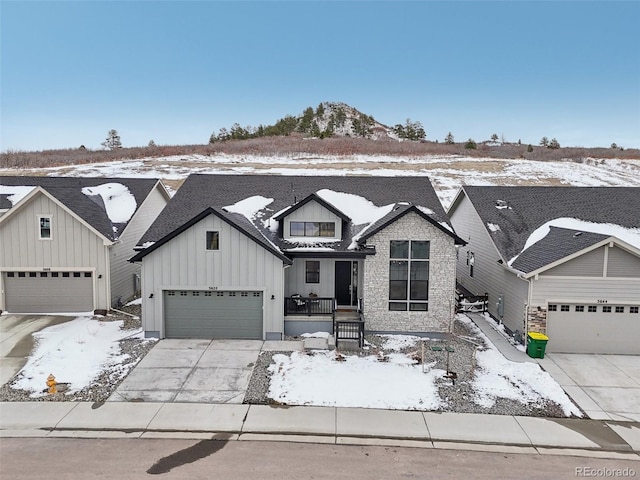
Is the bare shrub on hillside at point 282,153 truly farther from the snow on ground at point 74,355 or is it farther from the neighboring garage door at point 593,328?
the neighboring garage door at point 593,328

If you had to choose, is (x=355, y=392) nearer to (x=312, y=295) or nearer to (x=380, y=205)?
(x=312, y=295)

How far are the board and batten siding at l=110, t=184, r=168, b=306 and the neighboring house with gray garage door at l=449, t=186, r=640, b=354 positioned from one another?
15.1 meters

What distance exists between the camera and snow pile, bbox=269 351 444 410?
33.6 feet

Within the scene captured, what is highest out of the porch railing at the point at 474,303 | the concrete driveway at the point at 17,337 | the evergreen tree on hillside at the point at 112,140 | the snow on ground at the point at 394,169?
the evergreen tree on hillside at the point at 112,140

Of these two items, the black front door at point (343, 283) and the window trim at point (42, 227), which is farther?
the window trim at point (42, 227)

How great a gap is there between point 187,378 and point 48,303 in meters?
9.57

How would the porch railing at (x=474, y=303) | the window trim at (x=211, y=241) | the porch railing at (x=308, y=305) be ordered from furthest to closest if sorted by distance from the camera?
the porch railing at (x=474, y=303) < the porch railing at (x=308, y=305) < the window trim at (x=211, y=241)

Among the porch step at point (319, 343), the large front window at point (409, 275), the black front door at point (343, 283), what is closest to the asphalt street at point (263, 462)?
the porch step at point (319, 343)

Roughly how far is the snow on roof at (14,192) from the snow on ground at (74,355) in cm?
783

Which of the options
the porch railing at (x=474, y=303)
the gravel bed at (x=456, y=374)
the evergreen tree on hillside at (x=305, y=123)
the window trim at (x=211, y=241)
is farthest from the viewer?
the evergreen tree on hillside at (x=305, y=123)

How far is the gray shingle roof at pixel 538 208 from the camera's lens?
17.1m

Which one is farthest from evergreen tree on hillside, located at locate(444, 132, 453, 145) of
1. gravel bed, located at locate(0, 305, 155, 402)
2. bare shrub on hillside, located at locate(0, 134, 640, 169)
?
gravel bed, located at locate(0, 305, 155, 402)

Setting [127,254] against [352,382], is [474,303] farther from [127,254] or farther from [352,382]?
[127,254]

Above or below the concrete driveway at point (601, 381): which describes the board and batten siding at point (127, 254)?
above
